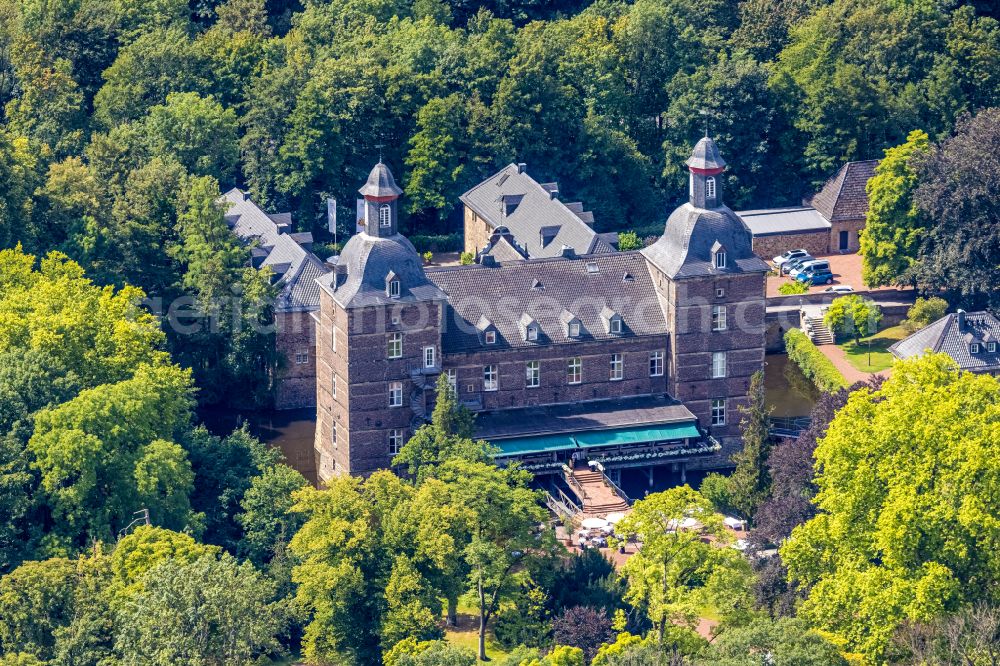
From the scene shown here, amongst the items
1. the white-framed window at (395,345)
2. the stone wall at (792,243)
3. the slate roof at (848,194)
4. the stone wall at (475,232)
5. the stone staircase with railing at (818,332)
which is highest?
the slate roof at (848,194)

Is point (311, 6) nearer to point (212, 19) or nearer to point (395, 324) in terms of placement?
point (212, 19)

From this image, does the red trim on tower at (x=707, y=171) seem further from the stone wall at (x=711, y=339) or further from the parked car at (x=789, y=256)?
the parked car at (x=789, y=256)

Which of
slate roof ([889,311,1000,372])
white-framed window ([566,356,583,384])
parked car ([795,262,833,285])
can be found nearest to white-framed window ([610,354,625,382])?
white-framed window ([566,356,583,384])

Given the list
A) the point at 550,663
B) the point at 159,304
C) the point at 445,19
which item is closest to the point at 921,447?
the point at 550,663

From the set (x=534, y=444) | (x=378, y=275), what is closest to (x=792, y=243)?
(x=534, y=444)

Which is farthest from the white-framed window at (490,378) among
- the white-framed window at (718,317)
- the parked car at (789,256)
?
the parked car at (789,256)

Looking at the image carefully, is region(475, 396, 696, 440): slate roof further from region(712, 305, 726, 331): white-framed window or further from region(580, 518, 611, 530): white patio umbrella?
region(580, 518, 611, 530): white patio umbrella
